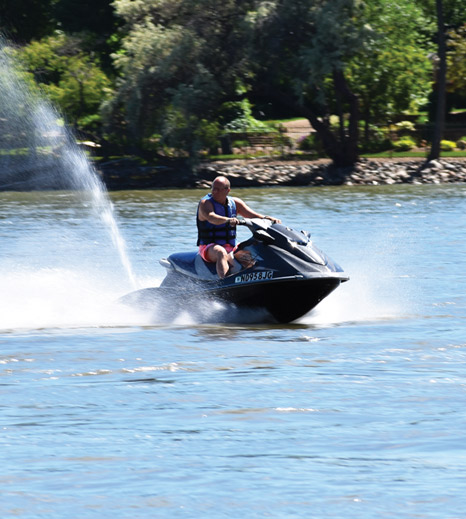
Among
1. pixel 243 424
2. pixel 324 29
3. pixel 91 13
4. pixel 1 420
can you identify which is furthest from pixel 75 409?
pixel 91 13

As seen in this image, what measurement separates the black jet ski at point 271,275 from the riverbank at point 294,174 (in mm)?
33484

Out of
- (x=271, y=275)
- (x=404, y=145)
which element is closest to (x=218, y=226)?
(x=271, y=275)

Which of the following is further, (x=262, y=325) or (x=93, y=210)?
(x=93, y=210)

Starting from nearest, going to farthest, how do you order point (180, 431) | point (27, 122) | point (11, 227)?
point (180, 431), point (11, 227), point (27, 122)

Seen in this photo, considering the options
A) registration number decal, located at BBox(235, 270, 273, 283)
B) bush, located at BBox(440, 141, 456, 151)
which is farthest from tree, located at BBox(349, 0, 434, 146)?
registration number decal, located at BBox(235, 270, 273, 283)

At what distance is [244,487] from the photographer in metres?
6.32

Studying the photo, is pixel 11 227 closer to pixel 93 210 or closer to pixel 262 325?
pixel 93 210

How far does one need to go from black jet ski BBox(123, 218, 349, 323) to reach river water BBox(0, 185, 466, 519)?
281mm

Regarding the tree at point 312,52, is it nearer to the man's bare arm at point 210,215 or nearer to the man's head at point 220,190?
the man's head at point 220,190

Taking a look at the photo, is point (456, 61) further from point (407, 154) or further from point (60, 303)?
point (60, 303)

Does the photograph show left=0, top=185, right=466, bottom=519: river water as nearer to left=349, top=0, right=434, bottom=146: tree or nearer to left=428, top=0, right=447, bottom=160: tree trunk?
left=428, top=0, right=447, bottom=160: tree trunk

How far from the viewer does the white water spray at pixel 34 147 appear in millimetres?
47656

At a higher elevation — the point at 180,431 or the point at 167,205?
the point at 180,431

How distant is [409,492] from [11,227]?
877 inches
